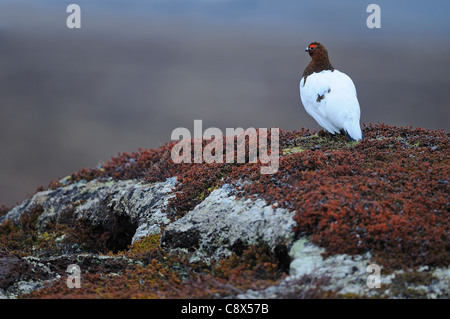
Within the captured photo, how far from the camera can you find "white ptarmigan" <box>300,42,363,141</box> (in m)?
9.16

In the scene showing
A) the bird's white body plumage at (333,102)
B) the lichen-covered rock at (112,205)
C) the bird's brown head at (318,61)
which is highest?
the bird's brown head at (318,61)

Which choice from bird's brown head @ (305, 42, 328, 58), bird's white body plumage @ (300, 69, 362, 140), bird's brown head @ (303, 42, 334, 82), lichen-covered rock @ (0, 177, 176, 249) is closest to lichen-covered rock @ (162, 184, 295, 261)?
lichen-covered rock @ (0, 177, 176, 249)

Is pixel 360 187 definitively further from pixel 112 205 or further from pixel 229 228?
pixel 112 205

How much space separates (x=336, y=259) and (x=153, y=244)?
10.8 feet

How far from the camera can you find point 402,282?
4.89 metres

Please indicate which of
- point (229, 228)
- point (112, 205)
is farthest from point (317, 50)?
point (112, 205)

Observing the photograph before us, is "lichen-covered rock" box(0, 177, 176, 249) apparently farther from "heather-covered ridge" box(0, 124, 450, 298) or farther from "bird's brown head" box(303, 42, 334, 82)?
"bird's brown head" box(303, 42, 334, 82)

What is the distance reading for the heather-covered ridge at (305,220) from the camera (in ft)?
17.3

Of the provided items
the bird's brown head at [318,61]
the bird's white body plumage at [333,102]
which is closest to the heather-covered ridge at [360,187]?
the bird's white body plumage at [333,102]

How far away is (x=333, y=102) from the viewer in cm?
929

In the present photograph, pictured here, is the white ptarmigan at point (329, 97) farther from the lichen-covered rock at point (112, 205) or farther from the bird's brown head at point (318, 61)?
the lichen-covered rock at point (112, 205)

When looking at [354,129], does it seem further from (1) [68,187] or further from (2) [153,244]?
(1) [68,187]

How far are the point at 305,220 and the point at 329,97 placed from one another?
4296 mm
